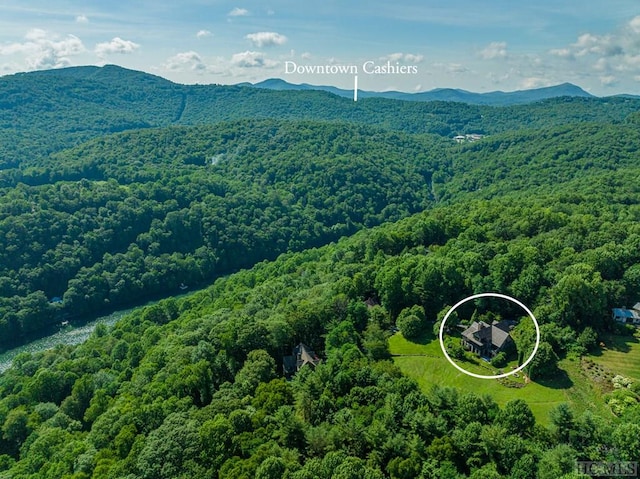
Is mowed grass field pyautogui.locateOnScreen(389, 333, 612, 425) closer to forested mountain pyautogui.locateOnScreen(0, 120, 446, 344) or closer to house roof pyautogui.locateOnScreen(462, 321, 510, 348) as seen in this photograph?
house roof pyautogui.locateOnScreen(462, 321, 510, 348)

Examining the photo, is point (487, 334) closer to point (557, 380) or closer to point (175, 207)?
point (557, 380)

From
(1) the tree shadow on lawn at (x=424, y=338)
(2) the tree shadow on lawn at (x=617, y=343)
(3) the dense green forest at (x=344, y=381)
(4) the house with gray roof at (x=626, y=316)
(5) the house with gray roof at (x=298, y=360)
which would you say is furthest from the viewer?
(1) the tree shadow on lawn at (x=424, y=338)

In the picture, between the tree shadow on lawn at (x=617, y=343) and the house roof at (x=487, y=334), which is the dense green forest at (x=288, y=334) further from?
the house roof at (x=487, y=334)

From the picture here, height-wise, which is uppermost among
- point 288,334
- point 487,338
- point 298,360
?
point 487,338

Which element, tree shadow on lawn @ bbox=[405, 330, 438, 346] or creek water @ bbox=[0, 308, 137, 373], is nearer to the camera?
tree shadow on lawn @ bbox=[405, 330, 438, 346]

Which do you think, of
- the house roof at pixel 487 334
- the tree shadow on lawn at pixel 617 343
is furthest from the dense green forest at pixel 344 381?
the house roof at pixel 487 334

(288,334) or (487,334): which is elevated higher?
(487,334)

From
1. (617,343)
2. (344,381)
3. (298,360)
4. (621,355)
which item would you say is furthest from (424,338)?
(617,343)

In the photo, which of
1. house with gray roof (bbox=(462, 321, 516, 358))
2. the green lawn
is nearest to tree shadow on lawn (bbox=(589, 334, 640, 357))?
the green lawn
